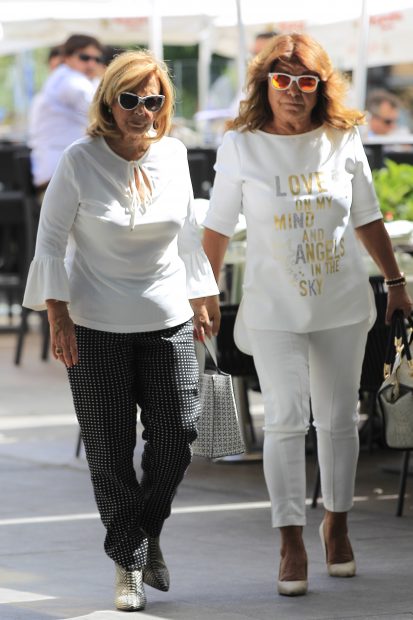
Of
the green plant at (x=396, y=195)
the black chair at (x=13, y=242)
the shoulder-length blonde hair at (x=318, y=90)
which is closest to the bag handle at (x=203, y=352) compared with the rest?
the shoulder-length blonde hair at (x=318, y=90)

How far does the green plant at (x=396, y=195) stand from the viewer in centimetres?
722

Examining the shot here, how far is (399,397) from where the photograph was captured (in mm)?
5406

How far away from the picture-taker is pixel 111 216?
471 centimetres

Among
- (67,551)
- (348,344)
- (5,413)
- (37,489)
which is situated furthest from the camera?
(5,413)

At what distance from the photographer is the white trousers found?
505 centimetres

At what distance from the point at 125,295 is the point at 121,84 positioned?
0.68 meters

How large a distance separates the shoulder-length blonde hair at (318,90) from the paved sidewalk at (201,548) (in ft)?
5.33

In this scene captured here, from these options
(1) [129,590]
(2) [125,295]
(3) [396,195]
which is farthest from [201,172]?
(1) [129,590]

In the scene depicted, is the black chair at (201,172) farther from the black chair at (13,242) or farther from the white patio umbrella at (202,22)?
the black chair at (13,242)

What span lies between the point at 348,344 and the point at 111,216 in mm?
1006

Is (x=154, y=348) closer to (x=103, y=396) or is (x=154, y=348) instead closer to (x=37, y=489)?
(x=103, y=396)

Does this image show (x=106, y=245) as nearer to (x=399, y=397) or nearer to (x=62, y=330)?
(x=62, y=330)

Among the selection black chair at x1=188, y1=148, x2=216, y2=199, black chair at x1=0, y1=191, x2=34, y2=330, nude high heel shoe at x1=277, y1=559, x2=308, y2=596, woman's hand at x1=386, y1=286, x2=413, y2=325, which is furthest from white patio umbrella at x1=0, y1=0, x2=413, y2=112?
nude high heel shoe at x1=277, y1=559, x2=308, y2=596

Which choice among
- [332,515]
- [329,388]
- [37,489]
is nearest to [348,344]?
[329,388]
